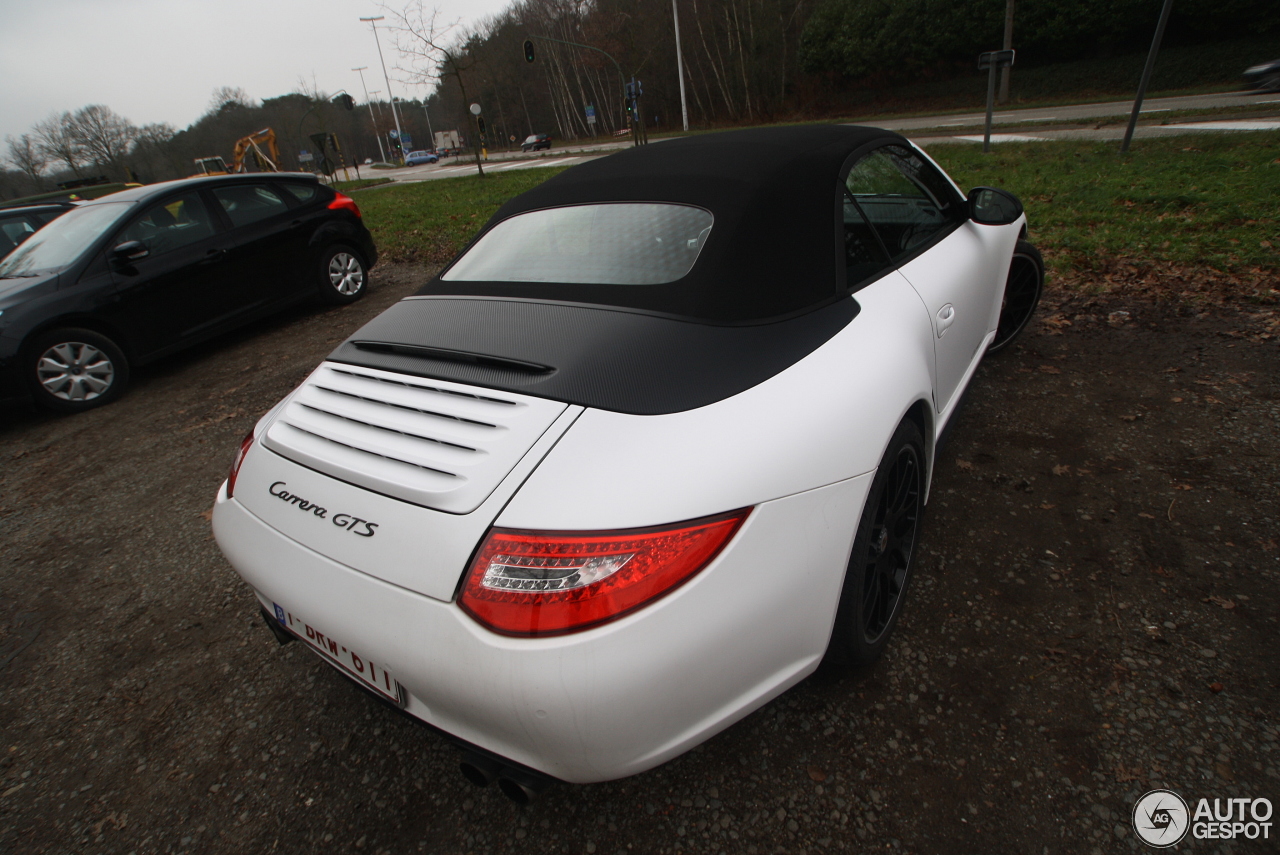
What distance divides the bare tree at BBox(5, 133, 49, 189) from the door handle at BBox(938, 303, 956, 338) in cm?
8288

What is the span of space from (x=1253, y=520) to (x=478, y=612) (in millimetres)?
2819

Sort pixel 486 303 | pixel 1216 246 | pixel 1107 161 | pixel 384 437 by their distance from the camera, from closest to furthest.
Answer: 1. pixel 384 437
2. pixel 486 303
3. pixel 1216 246
4. pixel 1107 161

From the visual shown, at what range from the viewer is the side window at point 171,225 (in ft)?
17.4

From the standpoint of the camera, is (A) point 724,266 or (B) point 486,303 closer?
(A) point 724,266

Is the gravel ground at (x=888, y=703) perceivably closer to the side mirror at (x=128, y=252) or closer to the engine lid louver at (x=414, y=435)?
the engine lid louver at (x=414, y=435)

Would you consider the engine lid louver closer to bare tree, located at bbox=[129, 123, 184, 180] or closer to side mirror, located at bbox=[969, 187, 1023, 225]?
side mirror, located at bbox=[969, 187, 1023, 225]

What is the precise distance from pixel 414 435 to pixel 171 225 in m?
5.48

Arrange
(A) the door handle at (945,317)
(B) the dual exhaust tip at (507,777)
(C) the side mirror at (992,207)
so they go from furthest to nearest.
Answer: (C) the side mirror at (992,207)
(A) the door handle at (945,317)
(B) the dual exhaust tip at (507,777)

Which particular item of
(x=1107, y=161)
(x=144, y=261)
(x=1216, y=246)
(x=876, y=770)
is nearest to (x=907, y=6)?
(x=1107, y=161)

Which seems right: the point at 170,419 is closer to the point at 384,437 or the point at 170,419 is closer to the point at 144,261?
the point at 144,261

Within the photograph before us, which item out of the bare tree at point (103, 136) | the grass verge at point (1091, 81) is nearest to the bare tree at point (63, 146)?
the bare tree at point (103, 136)

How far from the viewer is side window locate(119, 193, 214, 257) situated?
530cm

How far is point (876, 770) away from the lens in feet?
5.57

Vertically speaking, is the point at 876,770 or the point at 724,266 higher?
the point at 724,266
